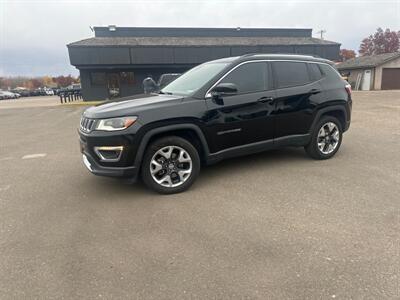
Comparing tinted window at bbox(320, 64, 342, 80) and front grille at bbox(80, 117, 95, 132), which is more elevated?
tinted window at bbox(320, 64, 342, 80)

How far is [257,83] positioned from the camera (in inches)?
178

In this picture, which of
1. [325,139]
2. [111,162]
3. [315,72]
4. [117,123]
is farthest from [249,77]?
[111,162]

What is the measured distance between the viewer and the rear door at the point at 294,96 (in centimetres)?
467

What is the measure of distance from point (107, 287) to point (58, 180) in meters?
2.99

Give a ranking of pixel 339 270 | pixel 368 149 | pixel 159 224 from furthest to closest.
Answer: pixel 368 149 < pixel 159 224 < pixel 339 270

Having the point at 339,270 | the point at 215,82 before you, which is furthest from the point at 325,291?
the point at 215,82

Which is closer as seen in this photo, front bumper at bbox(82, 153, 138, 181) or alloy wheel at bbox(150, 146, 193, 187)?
front bumper at bbox(82, 153, 138, 181)

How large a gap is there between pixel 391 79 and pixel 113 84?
28534mm

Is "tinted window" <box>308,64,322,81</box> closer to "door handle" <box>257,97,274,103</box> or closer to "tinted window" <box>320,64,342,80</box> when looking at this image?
"tinted window" <box>320,64,342,80</box>

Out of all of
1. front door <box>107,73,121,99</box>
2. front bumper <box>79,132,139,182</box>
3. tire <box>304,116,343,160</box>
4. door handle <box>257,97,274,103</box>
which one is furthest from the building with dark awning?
front bumper <box>79,132,139,182</box>

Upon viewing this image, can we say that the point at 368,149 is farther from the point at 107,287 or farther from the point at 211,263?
the point at 107,287

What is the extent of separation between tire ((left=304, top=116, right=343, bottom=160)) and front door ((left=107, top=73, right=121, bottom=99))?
2229 centimetres

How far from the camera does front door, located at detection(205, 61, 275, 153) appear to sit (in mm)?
4141

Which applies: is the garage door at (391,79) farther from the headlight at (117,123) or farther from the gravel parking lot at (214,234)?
the headlight at (117,123)
